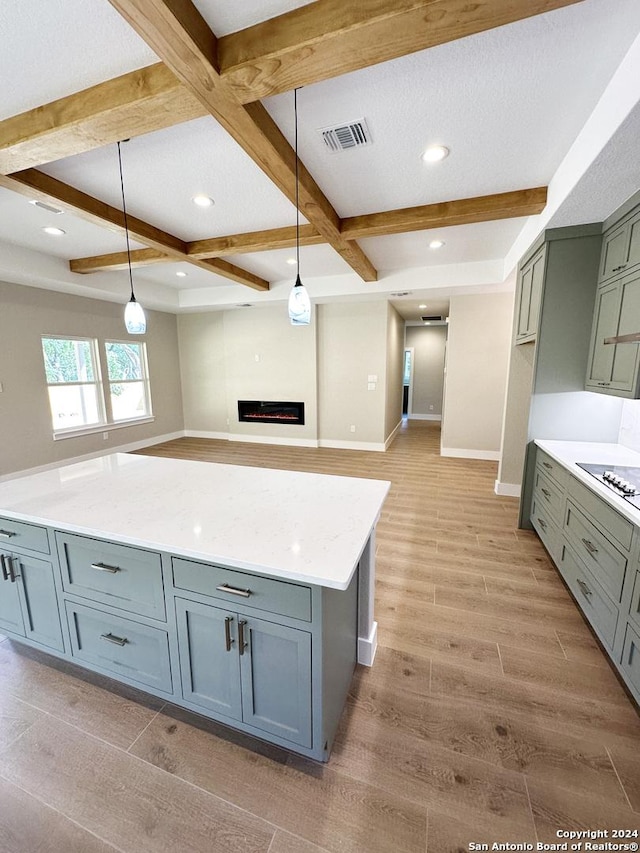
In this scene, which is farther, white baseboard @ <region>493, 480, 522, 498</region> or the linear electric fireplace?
the linear electric fireplace

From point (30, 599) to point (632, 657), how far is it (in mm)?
2823

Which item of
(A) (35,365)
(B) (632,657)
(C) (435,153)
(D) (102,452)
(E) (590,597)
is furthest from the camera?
(D) (102,452)

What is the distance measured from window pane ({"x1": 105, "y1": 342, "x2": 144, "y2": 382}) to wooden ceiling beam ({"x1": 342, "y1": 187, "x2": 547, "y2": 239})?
15.3 feet

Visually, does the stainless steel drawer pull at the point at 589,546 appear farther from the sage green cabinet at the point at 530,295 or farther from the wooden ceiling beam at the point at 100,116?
the wooden ceiling beam at the point at 100,116

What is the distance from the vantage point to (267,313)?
6.25 metres

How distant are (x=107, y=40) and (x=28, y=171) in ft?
4.79

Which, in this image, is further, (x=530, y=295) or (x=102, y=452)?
(x=102, y=452)

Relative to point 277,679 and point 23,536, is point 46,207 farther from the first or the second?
point 277,679

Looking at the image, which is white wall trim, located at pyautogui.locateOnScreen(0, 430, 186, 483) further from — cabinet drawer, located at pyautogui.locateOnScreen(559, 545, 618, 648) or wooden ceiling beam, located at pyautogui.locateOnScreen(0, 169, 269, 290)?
cabinet drawer, located at pyautogui.locateOnScreen(559, 545, 618, 648)

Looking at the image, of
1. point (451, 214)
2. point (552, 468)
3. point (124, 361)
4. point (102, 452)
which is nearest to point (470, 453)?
point (552, 468)

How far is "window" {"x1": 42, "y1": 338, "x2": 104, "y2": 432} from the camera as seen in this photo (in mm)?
4883

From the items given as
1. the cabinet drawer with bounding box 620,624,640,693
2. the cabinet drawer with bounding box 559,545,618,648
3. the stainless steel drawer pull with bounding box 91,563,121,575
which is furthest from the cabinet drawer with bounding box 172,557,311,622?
the cabinet drawer with bounding box 559,545,618,648

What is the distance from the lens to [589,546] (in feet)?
6.21

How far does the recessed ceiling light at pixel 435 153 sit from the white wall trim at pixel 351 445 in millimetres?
4383
